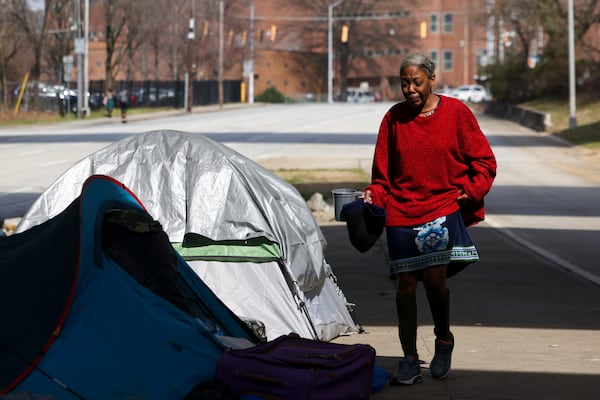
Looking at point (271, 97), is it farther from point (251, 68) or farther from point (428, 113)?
point (428, 113)

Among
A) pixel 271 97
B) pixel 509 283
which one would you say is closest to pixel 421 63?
pixel 509 283

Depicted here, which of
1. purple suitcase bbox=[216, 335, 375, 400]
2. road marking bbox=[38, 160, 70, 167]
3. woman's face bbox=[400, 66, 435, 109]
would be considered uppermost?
woman's face bbox=[400, 66, 435, 109]

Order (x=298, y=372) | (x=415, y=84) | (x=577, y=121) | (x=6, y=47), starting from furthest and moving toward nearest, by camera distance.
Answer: (x=6, y=47) → (x=577, y=121) → (x=415, y=84) → (x=298, y=372)

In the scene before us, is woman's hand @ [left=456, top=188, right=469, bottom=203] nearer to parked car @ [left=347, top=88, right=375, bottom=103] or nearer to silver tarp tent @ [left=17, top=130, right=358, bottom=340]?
silver tarp tent @ [left=17, top=130, right=358, bottom=340]

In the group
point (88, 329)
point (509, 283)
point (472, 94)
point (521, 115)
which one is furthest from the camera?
point (472, 94)

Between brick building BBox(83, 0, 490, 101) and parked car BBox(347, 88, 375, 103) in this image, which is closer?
parked car BBox(347, 88, 375, 103)

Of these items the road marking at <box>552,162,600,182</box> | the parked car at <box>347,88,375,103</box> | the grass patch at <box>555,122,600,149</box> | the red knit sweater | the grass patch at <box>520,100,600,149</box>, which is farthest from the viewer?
the parked car at <box>347,88,375,103</box>

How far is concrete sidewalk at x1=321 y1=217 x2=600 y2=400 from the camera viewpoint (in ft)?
22.7

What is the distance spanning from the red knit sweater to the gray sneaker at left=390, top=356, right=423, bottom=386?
804 millimetres

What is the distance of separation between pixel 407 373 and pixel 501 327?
7.77 ft

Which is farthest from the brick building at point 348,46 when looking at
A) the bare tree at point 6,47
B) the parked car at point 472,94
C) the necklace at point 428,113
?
the necklace at point 428,113

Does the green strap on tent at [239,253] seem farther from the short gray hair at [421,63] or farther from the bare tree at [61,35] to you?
the bare tree at [61,35]

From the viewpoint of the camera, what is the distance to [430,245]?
21.9ft

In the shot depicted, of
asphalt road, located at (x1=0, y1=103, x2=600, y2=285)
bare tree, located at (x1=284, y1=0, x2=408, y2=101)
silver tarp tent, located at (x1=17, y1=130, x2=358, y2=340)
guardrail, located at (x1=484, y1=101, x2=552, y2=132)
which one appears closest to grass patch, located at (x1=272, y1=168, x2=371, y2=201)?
asphalt road, located at (x1=0, y1=103, x2=600, y2=285)
